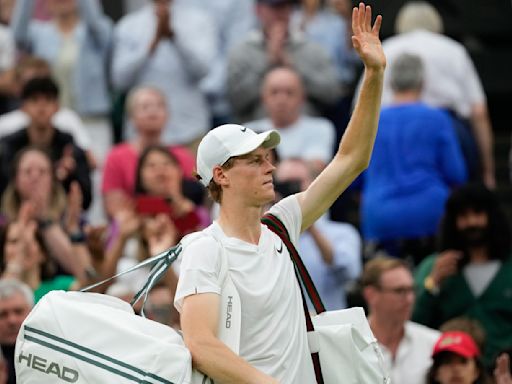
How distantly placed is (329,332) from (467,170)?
6.37 meters

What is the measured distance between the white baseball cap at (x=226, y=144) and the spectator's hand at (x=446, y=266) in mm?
4191

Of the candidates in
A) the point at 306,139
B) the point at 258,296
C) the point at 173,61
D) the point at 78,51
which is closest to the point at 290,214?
the point at 258,296

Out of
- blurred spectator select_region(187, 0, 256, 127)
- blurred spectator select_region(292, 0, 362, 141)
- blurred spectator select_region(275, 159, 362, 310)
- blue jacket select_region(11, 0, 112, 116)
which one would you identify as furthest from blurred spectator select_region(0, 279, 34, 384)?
blurred spectator select_region(292, 0, 362, 141)

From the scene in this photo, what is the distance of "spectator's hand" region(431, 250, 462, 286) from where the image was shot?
1080cm

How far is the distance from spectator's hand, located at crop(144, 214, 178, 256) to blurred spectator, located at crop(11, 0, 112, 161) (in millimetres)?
3064

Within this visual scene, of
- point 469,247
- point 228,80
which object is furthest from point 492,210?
point 228,80

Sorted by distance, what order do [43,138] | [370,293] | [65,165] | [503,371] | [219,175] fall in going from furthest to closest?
[43,138] → [65,165] → [370,293] → [503,371] → [219,175]

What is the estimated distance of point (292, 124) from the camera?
41.9ft

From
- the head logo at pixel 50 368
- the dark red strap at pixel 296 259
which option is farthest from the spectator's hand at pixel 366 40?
the head logo at pixel 50 368

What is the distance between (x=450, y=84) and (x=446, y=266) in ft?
8.85

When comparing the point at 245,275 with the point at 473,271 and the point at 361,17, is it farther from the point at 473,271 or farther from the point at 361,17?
the point at 473,271

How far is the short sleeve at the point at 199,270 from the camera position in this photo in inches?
256

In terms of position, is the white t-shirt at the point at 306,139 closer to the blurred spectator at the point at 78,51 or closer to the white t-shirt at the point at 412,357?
the blurred spectator at the point at 78,51

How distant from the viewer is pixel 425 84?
1312 cm
